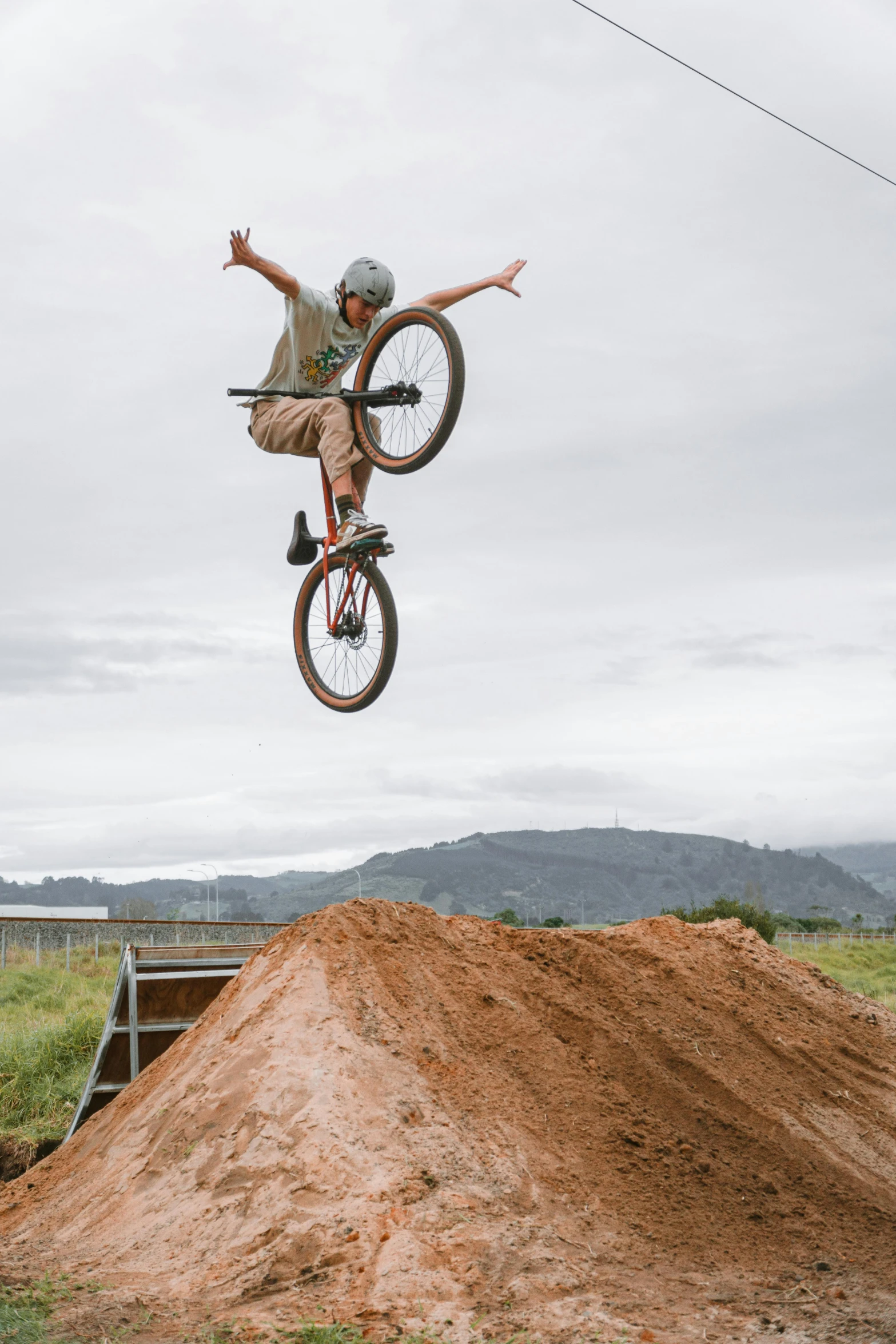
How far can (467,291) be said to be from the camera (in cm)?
878

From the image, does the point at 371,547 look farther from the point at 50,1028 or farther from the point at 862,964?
the point at 862,964

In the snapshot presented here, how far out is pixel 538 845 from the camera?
18325cm

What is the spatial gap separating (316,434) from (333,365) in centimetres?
58

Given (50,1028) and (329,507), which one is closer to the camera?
(329,507)

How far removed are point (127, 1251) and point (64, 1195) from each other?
1898 mm

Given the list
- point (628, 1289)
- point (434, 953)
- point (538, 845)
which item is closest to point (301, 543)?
point (434, 953)

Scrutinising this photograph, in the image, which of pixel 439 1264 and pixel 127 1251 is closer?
pixel 439 1264

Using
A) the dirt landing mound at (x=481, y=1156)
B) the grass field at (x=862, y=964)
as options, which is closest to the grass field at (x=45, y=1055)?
the dirt landing mound at (x=481, y=1156)

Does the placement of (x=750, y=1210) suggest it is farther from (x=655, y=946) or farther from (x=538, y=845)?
(x=538, y=845)

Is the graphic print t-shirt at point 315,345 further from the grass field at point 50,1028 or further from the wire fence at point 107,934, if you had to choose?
the wire fence at point 107,934

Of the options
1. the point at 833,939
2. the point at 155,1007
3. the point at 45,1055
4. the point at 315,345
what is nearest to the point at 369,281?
the point at 315,345

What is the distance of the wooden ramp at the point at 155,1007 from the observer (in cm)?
1201

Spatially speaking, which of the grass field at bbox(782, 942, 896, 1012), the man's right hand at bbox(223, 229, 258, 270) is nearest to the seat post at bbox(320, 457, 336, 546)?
the man's right hand at bbox(223, 229, 258, 270)

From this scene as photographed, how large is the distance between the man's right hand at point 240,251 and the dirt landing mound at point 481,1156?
560cm
